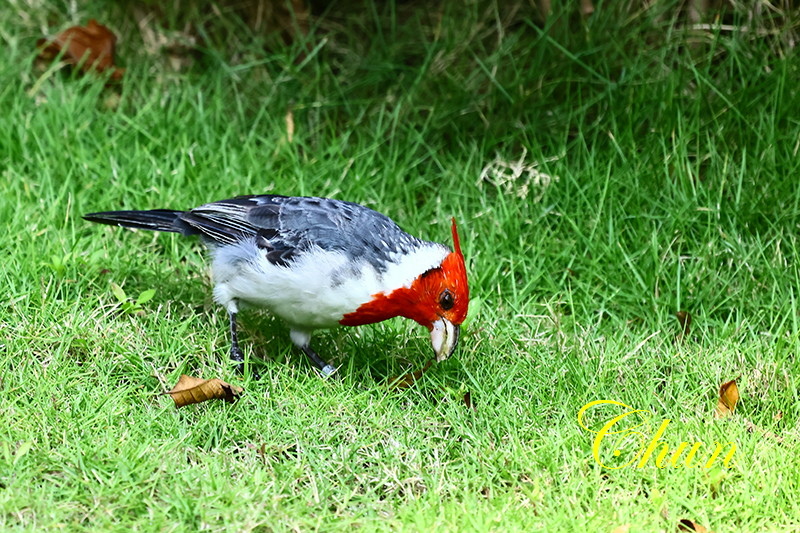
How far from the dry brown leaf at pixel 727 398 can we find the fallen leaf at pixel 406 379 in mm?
1202

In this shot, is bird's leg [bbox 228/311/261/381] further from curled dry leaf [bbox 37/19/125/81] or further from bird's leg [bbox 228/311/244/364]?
curled dry leaf [bbox 37/19/125/81]

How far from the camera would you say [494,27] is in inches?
229

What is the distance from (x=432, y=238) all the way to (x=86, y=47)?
263 centimetres

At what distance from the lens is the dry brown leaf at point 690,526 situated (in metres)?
3.19

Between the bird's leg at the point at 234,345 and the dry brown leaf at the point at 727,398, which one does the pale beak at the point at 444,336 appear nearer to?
the bird's leg at the point at 234,345

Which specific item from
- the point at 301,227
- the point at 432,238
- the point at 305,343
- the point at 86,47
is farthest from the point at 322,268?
the point at 86,47

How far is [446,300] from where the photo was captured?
3.77 meters

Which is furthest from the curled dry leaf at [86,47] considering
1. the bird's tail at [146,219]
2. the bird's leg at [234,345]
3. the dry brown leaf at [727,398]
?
the dry brown leaf at [727,398]

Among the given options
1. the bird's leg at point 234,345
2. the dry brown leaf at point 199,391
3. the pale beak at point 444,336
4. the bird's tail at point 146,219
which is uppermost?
the bird's tail at point 146,219

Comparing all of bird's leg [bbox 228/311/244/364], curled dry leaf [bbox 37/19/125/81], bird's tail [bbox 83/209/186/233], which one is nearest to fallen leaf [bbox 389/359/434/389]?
bird's leg [bbox 228/311/244/364]

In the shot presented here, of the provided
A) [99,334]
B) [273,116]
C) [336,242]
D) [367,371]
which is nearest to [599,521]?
[367,371]

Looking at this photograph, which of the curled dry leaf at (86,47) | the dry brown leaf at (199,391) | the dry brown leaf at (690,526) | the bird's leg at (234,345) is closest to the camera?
the dry brown leaf at (690,526)

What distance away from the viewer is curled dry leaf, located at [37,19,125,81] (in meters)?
5.89

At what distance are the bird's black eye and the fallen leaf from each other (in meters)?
0.38
